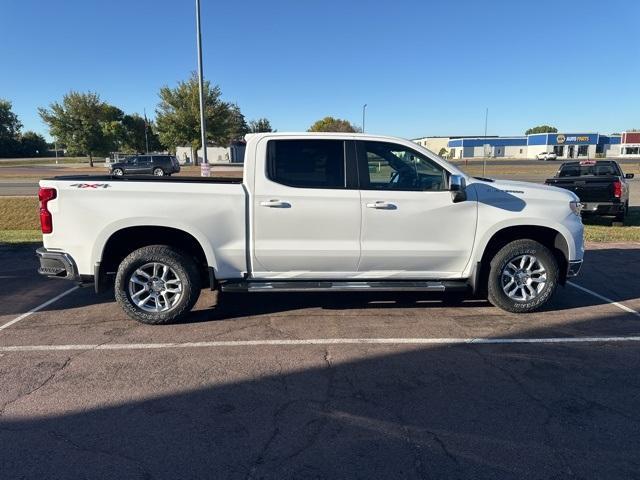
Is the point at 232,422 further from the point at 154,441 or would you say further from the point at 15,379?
the point at 15,379

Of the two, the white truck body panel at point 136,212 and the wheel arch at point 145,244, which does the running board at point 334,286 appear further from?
the white truck body panel at point 136,212

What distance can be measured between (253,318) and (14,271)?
470cm

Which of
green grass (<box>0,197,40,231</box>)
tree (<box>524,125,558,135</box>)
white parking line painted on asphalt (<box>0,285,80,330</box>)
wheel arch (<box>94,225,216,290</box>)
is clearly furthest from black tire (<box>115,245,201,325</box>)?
tree (<box>524,125,558,135</box>)

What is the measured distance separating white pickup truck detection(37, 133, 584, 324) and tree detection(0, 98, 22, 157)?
103701 millimetres

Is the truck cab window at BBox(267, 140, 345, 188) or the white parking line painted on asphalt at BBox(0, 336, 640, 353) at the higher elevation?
the truck cab window at BBox(267, 140, 345, 188)

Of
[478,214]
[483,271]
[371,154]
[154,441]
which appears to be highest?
[371,154]

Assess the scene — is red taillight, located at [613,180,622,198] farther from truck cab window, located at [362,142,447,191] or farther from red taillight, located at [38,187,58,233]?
red taillight, located at [38,187,58,233]

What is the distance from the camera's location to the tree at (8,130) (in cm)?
9006

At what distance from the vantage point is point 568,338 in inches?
184

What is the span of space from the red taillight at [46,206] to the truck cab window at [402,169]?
3.25 metres

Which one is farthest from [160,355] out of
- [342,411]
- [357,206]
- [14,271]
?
[14,271]

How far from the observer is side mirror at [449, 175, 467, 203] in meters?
4.86

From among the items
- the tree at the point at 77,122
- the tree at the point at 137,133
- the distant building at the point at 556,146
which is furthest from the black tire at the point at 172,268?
the distant building at the point at 556,146

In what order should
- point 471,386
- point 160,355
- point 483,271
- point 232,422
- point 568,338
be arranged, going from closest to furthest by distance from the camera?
point 232,422, point 471,386, point 160,355, point 568,338, point 483,271
